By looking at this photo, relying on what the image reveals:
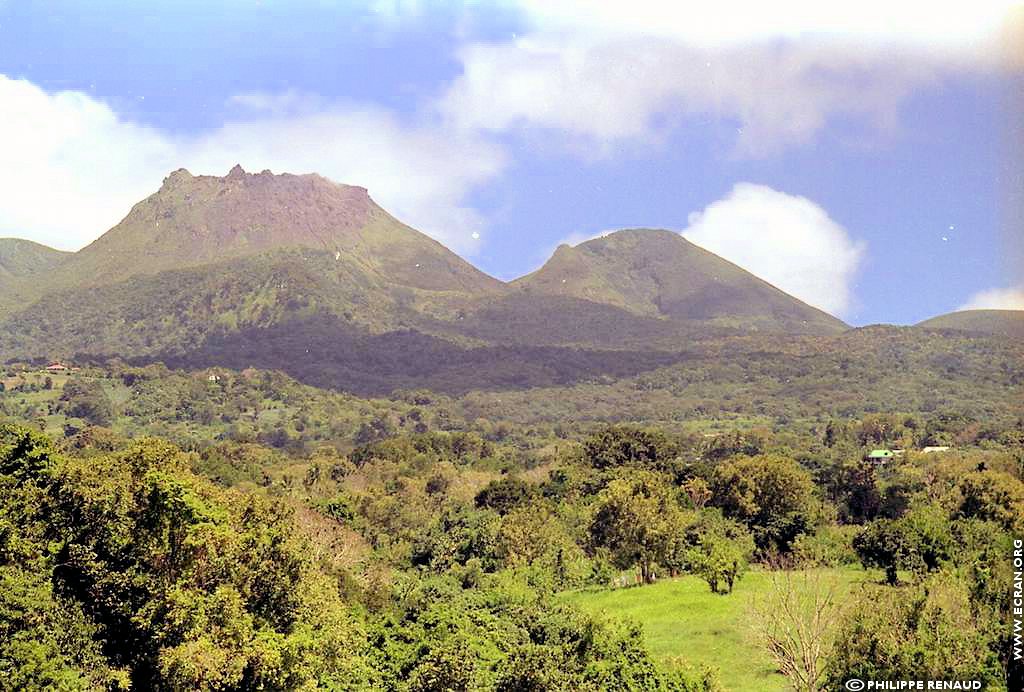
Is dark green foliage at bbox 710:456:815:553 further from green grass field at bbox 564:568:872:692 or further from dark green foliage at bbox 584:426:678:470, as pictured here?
dark green foliage at bbox 584:426:678:470

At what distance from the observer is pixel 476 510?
311 feet

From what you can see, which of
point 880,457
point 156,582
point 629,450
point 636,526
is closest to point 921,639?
point 156,582

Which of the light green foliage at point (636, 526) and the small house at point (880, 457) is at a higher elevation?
the small house at point (880, 457)

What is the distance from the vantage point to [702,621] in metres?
50.4

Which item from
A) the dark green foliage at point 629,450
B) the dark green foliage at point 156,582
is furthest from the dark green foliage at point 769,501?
the dark green foliage at point 156,582

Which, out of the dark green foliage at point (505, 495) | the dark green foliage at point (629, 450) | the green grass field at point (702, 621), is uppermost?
the dark green foliage at point (629, 450)

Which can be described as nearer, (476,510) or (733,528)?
(733,528)

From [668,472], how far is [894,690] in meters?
70.0

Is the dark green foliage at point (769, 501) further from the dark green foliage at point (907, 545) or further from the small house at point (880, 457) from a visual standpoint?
the small house at point (880, 457)

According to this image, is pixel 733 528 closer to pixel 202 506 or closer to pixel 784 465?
pixel 784 465

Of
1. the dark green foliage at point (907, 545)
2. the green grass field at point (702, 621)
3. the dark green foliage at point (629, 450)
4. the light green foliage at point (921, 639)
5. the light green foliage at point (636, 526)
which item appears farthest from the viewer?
the dark green foliage at point (629, 450)

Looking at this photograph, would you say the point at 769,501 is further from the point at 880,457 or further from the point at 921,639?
the point at 880,457

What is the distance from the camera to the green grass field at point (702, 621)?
41688mm

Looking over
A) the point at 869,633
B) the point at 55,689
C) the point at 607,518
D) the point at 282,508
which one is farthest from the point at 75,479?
the point at 607,518
